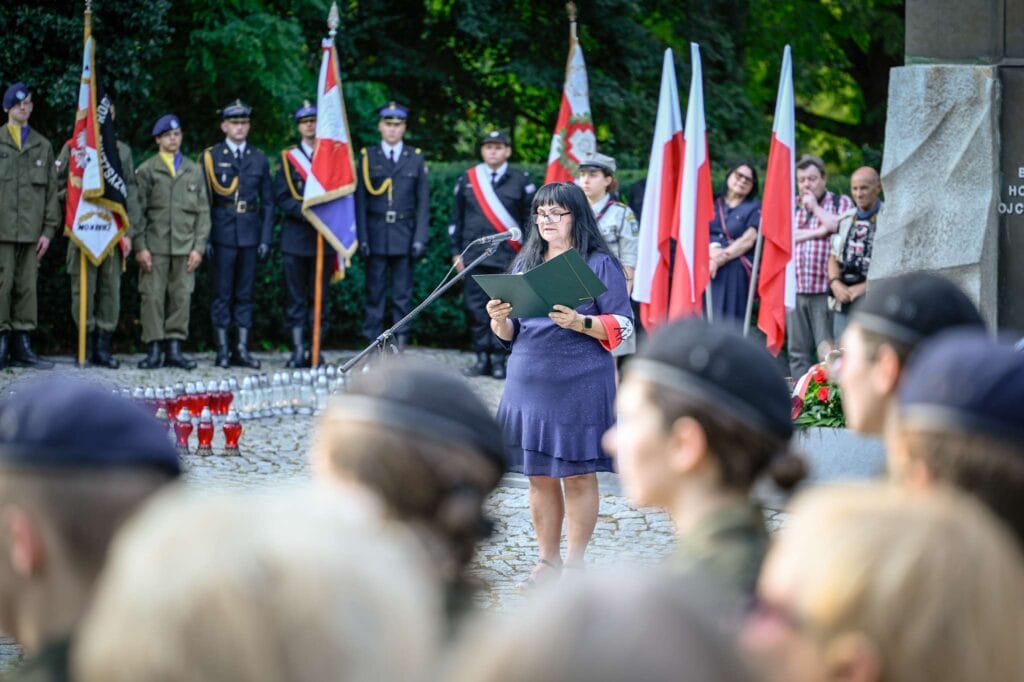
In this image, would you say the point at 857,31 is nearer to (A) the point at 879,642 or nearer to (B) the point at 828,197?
(B) the point at 828,197

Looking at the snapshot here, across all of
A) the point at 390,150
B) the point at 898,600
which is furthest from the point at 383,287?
the point at 898,600

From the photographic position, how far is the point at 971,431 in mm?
2438

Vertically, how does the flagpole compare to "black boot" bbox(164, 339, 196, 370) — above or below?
above

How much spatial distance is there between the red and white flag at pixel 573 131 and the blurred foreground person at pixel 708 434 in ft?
36.3

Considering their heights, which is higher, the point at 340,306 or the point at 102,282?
the point at 102,282

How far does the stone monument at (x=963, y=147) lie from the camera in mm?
9164

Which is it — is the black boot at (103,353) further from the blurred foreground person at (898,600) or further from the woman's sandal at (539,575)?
the blurred foreground person at (898,600)

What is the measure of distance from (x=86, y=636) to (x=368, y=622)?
31cm

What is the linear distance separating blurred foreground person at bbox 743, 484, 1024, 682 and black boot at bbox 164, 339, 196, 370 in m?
13.1

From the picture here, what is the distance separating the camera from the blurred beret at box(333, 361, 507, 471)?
262 cm

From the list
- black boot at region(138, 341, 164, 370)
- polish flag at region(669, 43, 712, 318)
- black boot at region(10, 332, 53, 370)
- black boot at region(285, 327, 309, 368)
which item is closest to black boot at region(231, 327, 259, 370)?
black boot at region(285, 327, 309, 368)

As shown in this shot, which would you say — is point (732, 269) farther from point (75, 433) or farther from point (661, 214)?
point (75, 433)

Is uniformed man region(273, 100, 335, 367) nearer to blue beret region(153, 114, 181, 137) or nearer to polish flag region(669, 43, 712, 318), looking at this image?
blue beret region(153, 114, 181, 137)

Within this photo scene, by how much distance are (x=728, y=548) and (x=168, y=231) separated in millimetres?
12553
